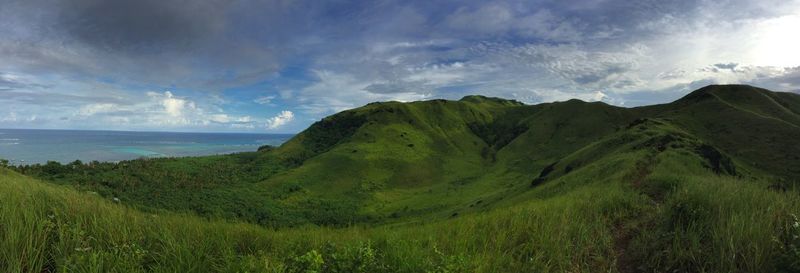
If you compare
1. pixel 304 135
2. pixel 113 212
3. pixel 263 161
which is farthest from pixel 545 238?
pixel 304 135

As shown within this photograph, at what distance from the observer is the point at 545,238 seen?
20.8ft

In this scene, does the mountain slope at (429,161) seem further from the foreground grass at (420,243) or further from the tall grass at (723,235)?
the foreground grass at (420,243)

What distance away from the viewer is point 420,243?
245 inches

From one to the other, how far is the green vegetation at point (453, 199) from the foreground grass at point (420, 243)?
38 mm

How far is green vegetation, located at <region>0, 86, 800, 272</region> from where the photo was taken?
5.19 m

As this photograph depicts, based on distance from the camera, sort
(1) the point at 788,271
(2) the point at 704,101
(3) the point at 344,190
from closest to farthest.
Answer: (1) the point at 788,271 → (2) the point at 704,101 → (3) the point at 344,190

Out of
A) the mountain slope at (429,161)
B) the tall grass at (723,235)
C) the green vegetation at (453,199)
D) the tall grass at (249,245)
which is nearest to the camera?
the tall grass at (249,245)

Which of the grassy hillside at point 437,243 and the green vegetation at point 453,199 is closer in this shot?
the grassy hillside at point 437,243

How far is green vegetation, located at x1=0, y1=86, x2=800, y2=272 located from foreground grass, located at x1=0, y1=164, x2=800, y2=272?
0.12 feet

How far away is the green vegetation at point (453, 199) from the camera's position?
17.0 ft

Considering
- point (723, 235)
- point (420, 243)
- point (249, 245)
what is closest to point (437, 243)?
point (420, 243)

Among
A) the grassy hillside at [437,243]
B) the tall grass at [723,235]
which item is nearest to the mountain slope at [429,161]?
the tall grass at [723,235]

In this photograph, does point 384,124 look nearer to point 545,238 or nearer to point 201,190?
point 201,190

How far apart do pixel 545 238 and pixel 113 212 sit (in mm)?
7586
